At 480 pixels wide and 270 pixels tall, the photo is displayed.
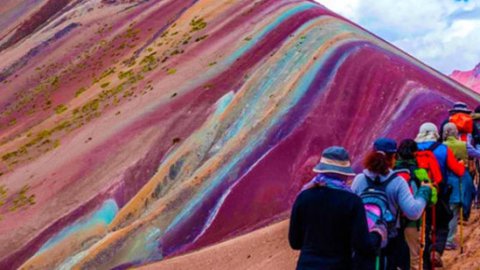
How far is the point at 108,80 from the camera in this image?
2308 centimetres

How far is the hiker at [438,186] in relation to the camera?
7941mm

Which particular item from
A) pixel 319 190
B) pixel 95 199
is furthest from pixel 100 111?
pixel 319 190

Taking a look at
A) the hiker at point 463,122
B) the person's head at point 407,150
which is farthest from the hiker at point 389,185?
the hiker at point 463,122

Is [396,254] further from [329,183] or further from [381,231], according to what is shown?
[329,183]

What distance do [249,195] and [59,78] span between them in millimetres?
12022

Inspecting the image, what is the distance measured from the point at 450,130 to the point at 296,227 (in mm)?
4084

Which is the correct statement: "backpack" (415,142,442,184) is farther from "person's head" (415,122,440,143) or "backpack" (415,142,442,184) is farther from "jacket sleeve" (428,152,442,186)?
"person's head" (415,122,440,143)

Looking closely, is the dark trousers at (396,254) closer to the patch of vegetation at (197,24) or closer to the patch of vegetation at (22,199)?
the patch of vegetation at (22,199)

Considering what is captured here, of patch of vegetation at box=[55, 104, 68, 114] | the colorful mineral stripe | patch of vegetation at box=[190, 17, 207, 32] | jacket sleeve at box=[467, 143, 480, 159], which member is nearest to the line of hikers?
jacket sleeve at box=[467, 143, 480, 159]

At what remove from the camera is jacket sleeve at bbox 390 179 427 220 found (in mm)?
5805

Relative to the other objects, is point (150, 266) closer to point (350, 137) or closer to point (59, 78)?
point (350, 137)

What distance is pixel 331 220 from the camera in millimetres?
5125

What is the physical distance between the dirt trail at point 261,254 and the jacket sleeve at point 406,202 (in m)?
3.34

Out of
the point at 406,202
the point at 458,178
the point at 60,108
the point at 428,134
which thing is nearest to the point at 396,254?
the point at 406,202
